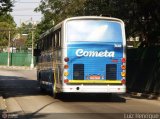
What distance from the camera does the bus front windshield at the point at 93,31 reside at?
72.5ft

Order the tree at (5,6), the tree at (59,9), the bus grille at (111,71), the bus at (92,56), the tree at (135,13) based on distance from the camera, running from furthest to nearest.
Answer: the tree at (59,9) → the tree at (135,13) → the tree at (5,6) → the bus grille at (111,71) → the bus at (92,56)

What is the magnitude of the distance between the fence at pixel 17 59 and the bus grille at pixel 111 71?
71663 mm

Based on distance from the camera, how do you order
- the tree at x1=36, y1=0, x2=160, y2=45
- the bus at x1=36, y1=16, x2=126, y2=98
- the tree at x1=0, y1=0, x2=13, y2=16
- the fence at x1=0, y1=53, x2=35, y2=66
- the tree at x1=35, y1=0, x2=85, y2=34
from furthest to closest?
the fence at x1=0, y1=53, x2=35, y2=66
the tree at x1=35, y1=0, x2=85, y2=34
the tree at x1=36, y1=0, x2=160, y2=45
the tree at x1=0, y1=0, x2=13, y2=16
the bus at x1=36, y1=16, x2=126, y2=98

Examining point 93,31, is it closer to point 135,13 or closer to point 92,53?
point 92,53

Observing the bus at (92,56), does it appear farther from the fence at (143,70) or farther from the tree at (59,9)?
the tree at (59,9)

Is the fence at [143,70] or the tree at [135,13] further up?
the tree at [135,13]

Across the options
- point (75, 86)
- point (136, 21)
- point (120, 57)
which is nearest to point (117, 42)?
point (120, 57)

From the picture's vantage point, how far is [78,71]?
2191cm

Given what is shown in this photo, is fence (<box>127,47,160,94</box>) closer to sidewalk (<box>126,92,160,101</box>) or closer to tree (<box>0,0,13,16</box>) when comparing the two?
sidewalk (<box>126,92,160,101</box>)

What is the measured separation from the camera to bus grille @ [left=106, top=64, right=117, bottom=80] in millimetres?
21939

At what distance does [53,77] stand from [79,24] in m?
3.63

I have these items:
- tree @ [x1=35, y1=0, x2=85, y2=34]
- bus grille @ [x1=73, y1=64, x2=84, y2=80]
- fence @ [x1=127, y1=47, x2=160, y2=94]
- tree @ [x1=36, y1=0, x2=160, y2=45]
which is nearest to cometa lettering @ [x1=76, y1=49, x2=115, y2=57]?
bus grille @ [x1=73, y1=64, x2=84, y2=80]

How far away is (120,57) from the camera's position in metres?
22.2

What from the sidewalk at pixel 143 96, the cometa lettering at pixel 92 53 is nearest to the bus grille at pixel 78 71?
the cometa lettering at pixel 92 53
